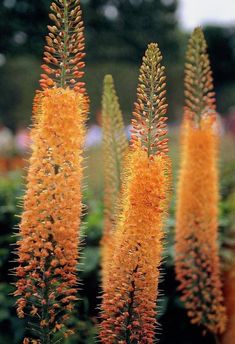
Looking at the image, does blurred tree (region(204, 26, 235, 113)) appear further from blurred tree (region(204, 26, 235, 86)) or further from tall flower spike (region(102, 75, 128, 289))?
tall flower spike (region(102, 75, 128, 289))

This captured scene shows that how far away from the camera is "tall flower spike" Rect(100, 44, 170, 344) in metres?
2.89

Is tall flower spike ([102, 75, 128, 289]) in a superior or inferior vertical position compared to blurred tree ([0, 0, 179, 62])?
inferior

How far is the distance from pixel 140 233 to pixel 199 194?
145 centimetres

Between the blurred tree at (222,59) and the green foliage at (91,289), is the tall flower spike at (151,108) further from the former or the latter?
the blurred tree at (222,59)

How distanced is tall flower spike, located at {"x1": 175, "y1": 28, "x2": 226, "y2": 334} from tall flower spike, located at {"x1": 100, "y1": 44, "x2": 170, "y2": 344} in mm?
1073

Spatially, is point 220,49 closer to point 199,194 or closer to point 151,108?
point 199,194

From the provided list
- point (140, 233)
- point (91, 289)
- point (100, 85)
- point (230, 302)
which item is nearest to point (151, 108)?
point (140, 233)

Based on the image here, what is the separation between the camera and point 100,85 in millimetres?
22906

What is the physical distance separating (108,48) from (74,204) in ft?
77.0

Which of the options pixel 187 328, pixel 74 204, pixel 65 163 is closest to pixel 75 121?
pixel 65 163

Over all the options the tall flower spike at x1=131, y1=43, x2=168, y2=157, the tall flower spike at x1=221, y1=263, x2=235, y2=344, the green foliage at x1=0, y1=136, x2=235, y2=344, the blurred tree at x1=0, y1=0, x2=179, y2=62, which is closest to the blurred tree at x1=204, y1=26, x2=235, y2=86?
the blurred tree at x1=0, y1=0, x2=179, y2=62

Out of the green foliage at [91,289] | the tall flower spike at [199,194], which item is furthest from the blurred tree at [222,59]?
the tall flower spike at [199,194]

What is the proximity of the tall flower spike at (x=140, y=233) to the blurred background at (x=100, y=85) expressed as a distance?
203cm

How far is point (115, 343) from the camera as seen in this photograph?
122 inches
